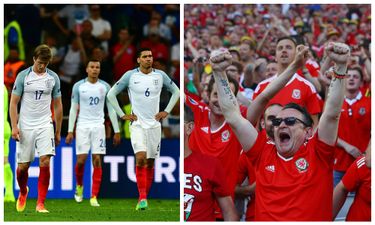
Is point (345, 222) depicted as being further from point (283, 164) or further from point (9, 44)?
point (9, 44)

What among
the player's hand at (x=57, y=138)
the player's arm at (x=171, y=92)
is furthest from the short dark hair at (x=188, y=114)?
the player's hand at (x=57, y=138)

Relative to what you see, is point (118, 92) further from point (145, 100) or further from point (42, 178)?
point (42, 178)

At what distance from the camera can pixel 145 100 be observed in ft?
22.5

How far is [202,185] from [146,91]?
1.18 m

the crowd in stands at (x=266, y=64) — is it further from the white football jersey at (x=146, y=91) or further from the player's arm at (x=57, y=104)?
the player's arm at (x=57, y=104)

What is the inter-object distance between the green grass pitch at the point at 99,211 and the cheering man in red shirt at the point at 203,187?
1.02 metres

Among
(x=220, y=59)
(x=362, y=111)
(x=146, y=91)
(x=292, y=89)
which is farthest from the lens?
(x=362, y=111)

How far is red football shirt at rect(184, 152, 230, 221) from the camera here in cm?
586

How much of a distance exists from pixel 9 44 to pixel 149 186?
81.4 inches

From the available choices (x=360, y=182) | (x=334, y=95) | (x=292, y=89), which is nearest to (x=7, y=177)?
(x=292, y=89)

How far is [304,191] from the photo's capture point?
579 cm

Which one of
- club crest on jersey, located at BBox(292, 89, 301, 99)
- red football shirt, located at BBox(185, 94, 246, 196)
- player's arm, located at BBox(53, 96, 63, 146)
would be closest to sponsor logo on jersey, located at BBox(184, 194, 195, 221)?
red football shirt, located at BBox(185, 94, 246, 196)

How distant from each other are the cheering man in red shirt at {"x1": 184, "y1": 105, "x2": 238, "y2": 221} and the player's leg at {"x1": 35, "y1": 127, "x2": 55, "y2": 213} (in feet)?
4.98

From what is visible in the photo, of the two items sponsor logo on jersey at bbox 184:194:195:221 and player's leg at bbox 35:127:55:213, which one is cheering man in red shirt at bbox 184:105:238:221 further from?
player's leg at bbox 35:127:55:213
